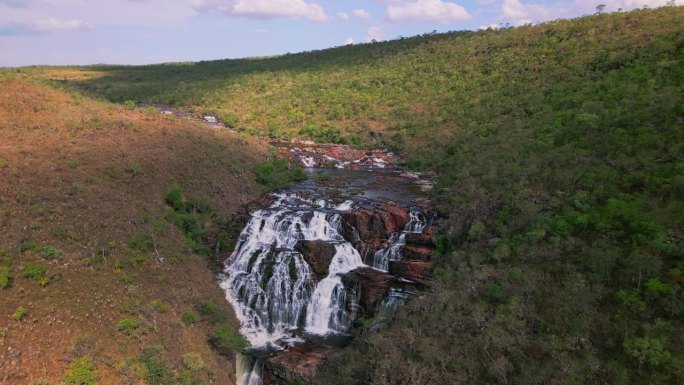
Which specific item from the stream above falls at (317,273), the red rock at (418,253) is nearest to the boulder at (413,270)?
the stream above falls at (317,273)

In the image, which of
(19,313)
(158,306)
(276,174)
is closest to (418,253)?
(158,306)

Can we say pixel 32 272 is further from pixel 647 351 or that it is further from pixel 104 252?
pixel 647 351

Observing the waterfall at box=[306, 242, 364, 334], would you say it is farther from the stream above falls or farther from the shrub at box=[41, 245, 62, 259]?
the shrub at box=[41, 245, 62, 259]

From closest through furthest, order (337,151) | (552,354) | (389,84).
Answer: (552,354) → (337,151) → (389,84)

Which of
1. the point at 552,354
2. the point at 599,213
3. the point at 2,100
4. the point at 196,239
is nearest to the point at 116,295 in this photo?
the point at 196,239

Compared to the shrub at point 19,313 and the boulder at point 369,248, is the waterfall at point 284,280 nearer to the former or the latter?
the boulder at point 369,248

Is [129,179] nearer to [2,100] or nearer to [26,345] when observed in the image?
[26,345]

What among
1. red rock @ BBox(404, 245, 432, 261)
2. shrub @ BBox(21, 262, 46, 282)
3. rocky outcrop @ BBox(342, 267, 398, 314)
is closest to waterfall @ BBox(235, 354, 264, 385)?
rocky outcrop @ BBox(342, 267, 398, 314)
